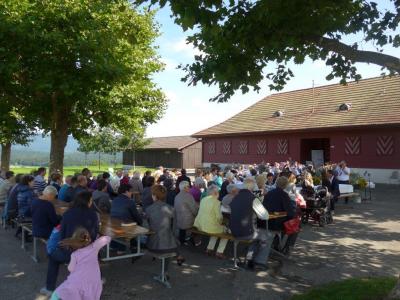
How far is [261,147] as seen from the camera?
34.0 meters

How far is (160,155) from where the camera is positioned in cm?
5231

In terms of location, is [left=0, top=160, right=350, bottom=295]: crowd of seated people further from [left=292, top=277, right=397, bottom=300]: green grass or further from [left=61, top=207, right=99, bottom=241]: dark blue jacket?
[left=292, top=277, right=397, bottom=300]: green grass

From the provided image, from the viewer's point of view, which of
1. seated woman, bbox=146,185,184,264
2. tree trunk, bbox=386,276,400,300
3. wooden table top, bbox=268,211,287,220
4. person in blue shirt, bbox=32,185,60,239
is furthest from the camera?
wooden table top, bbox=268,211,287,220

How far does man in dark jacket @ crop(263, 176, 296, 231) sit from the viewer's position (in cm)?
820

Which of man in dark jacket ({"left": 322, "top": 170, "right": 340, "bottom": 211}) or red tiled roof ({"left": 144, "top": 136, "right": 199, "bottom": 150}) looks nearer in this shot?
man in dark jacket ({"left": 322, "top": 170, "right": 340, "bottom": 211})

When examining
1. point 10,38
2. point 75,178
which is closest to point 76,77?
point 10,38

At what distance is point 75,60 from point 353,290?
12.4 metres

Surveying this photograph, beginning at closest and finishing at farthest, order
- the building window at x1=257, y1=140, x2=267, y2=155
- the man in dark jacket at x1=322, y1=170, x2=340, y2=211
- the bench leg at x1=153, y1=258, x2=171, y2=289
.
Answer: the bench leg at x1=153, y1=258, x2=171, y2=289 → the man in dark jacket at x1=322, y1=170, x2=340, y2=211 → the building window at x1=257, y1=140, x2=267, y2=155

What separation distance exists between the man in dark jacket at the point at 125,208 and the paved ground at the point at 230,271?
34.1 inches

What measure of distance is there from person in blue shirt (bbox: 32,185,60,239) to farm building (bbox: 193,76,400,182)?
22.0 meters

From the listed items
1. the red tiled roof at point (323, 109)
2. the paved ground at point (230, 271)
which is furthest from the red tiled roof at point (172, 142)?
the paved ground at point (230, 271)

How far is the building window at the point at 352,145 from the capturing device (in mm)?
27125

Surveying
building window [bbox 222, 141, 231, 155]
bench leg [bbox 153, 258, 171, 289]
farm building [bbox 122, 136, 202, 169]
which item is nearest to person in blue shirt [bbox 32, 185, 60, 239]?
bench leg [bbox 153, 258, 171, 289]

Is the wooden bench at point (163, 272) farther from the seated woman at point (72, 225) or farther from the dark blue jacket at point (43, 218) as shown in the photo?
the dark blue jacket at point (43, 218)
